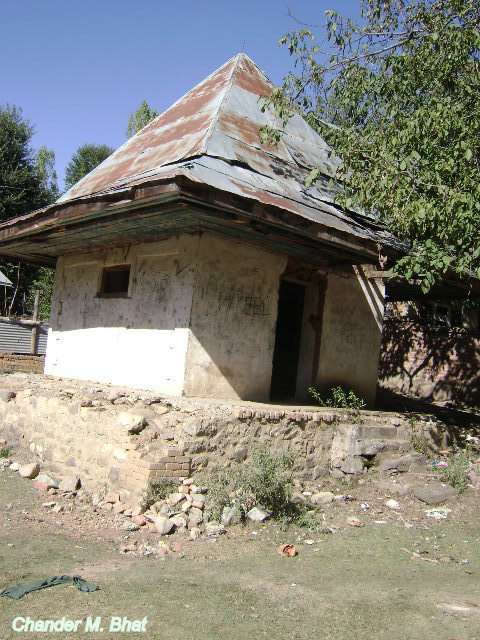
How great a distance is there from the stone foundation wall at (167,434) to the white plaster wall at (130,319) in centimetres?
53

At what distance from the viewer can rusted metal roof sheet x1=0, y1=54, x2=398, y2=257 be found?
583 centimetres

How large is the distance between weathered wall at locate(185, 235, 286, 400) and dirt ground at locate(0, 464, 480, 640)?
1.92 m

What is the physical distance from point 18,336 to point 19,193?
8764mm

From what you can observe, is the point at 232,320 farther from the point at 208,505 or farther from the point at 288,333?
the point at 208,505

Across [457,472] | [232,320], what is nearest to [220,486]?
[232,320]

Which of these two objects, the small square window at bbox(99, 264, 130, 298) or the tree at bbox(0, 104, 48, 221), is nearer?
the small square window at bbox(99, 264, 130, 298)

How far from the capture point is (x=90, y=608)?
3.51 meters

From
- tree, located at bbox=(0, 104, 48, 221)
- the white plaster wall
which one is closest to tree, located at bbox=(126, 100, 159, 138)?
tree, located at bbox=(0, 104, 48, 221)

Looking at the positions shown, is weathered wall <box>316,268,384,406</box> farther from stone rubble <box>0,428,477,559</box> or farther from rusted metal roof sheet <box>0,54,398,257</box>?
stone rubble <box>0,428,477,559</box>

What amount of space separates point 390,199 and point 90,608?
5.28 meters

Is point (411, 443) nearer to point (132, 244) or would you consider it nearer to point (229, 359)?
point (229, 359)

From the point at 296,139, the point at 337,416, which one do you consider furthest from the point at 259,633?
the point at 296,139

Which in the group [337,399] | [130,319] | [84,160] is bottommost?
[337,399]

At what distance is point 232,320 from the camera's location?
7.02 m
